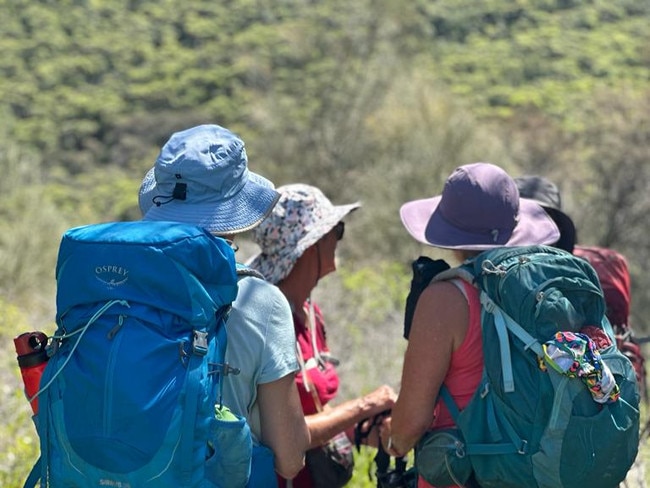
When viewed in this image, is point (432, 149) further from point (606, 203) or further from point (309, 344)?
point (309, 344)

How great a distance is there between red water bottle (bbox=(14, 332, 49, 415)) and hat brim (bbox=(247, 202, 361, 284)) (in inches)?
32.4

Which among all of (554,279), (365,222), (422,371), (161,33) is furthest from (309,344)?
(161,33)

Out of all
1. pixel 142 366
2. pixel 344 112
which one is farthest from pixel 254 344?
pixel 344 112

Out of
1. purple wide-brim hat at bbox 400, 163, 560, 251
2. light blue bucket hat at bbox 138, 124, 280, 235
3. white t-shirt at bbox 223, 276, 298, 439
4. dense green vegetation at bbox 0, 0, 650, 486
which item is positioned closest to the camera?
white t-shirt at bbox 223, 276, 298, 439

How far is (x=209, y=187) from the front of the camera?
212 centimetres

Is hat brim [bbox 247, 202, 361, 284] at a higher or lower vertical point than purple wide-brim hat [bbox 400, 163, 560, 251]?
lower

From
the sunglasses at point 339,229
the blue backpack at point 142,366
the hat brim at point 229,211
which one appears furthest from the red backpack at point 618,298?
the blue backpack at point 142,366

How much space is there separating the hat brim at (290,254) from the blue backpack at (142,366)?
2.52 feet

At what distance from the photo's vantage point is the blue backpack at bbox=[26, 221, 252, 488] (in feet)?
5.98

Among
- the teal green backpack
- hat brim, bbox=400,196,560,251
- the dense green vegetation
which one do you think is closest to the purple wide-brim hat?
hat brim, bbox=400,196,560,251

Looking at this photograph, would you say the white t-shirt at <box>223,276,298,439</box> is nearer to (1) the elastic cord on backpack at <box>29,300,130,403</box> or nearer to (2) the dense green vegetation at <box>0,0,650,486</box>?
(1) the elastic cord on backpack at <box>29,300,130,403</box>

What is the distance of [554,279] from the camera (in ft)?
6.98

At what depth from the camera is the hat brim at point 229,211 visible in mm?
2098

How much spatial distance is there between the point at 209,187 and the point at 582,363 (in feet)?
3.08
